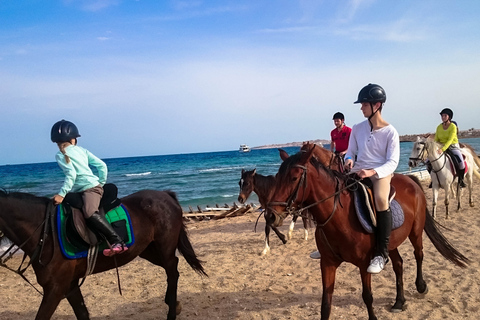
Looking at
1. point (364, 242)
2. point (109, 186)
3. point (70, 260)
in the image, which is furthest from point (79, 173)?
point (364, 242)

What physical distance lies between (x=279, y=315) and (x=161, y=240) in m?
1.82

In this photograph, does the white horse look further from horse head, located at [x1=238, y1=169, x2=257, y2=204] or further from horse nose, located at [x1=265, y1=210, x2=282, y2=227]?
horse nose, located at [x1=265, y1=210, x2=282, y2=227]

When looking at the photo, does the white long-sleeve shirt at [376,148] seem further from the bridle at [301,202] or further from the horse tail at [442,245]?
the horse tail at [442,245]

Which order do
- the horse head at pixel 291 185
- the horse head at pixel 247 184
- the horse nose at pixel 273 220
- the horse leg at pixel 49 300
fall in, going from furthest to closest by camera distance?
the horse head at pixel 247 184, the horse leg at pixel 49 300, the horse head at pixel 291 185, the horse nose at pixel 273 220

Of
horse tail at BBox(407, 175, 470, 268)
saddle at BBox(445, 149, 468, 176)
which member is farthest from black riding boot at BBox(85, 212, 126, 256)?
saddle at BBox(445, 149, 468, 176)

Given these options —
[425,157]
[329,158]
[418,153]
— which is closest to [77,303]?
[329,158]

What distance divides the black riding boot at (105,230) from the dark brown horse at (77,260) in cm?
34

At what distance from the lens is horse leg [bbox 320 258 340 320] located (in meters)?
3.90

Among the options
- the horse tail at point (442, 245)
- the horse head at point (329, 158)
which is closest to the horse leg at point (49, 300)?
the horse tail at point (442, 245)

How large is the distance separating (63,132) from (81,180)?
554 mm

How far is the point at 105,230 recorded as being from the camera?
4.08 metres

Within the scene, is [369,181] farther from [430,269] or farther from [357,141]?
[430,269]

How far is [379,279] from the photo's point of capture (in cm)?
584

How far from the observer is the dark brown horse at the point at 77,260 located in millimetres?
3812
